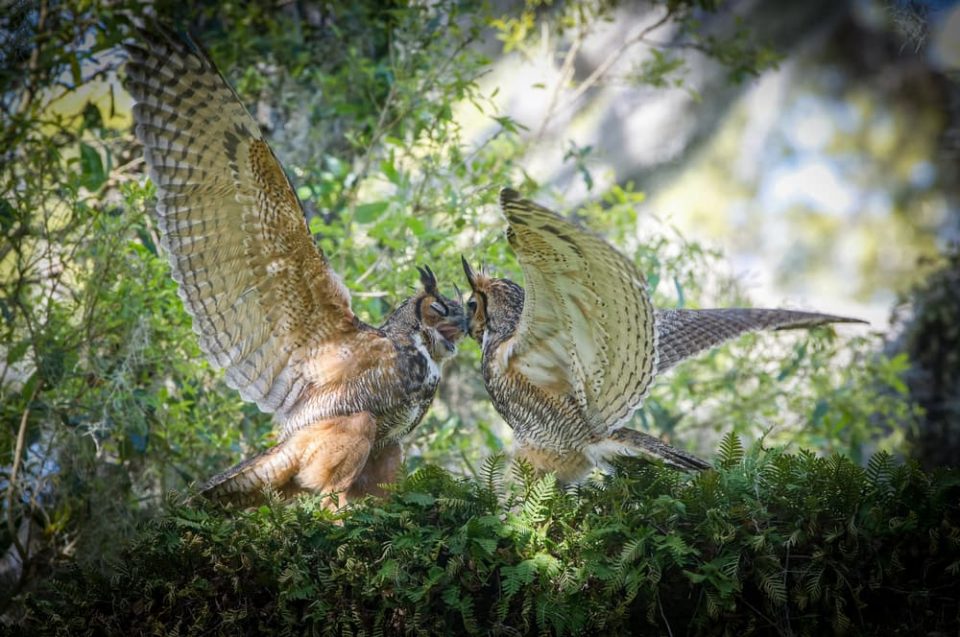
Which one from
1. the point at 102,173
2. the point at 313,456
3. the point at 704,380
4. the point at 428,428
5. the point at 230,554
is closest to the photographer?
the point at 230,554

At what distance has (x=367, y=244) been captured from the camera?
4961 mm

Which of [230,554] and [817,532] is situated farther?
[230,554]

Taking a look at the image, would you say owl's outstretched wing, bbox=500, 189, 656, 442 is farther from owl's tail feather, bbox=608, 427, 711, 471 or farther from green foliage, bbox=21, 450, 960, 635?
green foliage, bbox=21, 450, 960, 635

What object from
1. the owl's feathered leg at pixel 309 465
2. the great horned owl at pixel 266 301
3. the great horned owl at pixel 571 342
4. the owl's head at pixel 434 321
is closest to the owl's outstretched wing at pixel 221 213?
the great horned owl at pixel 266 301

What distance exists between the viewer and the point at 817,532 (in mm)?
2619

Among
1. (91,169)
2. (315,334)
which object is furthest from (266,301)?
(91,169)

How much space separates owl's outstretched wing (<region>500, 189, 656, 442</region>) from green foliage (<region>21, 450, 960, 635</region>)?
417 millimetres

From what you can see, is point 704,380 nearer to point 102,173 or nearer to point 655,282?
point 655,282

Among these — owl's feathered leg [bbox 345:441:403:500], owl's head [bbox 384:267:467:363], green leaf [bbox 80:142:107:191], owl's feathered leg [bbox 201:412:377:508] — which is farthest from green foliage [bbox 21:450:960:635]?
green leaf [bbox 80:142:107:191]

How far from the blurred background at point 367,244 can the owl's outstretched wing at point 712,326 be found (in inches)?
22.2

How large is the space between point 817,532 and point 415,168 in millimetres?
3187

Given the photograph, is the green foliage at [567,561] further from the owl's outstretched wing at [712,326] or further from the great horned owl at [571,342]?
the owl's outstretched wing at [712,326]

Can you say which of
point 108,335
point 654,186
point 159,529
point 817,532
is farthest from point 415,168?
point 654,186

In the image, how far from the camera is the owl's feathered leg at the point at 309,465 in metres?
3.32
